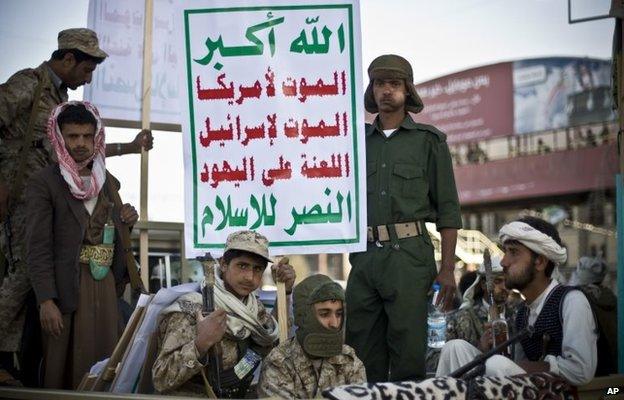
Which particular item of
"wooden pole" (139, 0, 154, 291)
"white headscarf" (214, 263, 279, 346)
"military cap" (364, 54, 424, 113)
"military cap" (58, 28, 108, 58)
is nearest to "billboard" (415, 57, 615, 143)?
"wooden pole" (139, 0, 154, 291)

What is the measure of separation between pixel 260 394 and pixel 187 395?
331 millimetres

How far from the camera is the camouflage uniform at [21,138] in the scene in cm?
565

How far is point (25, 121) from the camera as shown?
5.87 metres

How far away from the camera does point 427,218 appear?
5.41 metres

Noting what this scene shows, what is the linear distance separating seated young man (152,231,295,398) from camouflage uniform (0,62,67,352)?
123 centimetres

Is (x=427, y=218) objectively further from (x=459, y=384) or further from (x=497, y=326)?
(x=459, y=384)

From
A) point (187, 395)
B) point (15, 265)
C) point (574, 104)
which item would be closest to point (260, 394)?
point (187, 395)

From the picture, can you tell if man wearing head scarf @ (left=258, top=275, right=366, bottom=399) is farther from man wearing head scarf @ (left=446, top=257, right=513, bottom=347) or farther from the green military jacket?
man wearing head scarf @ (left=446, top=257, right=513, bottom=347)

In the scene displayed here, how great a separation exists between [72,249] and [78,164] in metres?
0.45

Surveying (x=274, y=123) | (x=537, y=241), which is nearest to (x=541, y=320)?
(x=537, y=241)

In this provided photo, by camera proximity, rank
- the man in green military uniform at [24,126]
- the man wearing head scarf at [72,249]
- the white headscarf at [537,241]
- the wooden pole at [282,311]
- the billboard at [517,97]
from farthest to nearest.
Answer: the billboard at [517,97] → the man in green military uniform at [24,126] → the man wearing head scarf at [72,249] → the wooden pole at [282,311] → the white headscarf at [537,241]

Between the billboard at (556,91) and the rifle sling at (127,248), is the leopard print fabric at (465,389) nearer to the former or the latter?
the rifle sling at (127,248)

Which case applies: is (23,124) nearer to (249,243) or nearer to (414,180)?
(249,243)

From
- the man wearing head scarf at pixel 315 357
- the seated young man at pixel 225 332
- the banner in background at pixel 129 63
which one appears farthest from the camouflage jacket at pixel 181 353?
the banner in background at pixel 129 63
